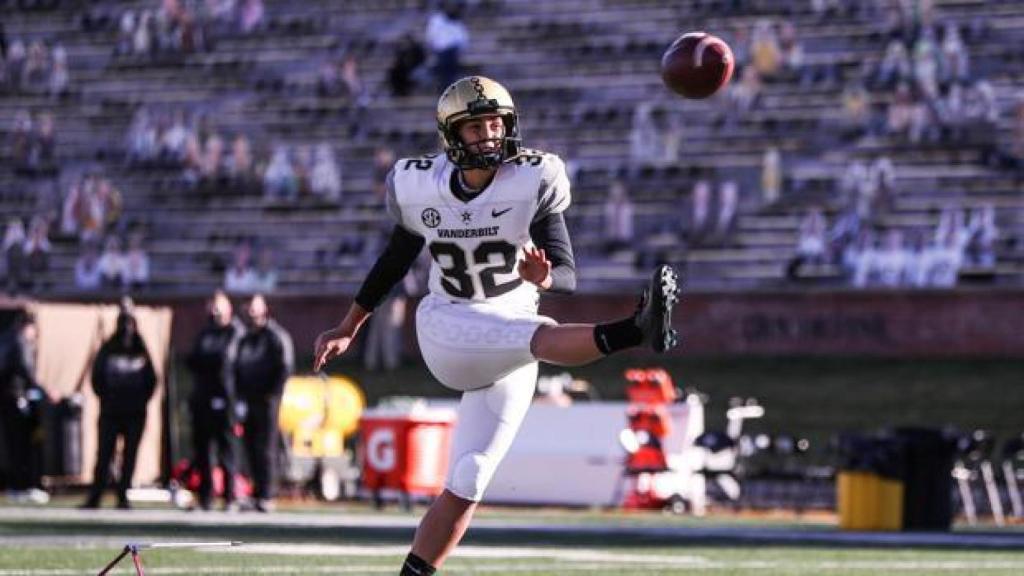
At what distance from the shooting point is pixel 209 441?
19312 mm

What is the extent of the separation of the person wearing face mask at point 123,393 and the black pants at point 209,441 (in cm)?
45

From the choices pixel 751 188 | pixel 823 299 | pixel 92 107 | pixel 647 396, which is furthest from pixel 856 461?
pixel 92 107

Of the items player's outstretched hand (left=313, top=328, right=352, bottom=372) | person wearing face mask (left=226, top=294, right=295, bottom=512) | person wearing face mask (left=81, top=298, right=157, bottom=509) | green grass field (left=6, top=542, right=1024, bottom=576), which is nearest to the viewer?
player's outstretched hand (left=313, top=328, right=352, bottom=372)

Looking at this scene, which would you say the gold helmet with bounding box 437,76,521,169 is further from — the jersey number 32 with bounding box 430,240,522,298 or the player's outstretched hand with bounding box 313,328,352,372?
the player's outstretched hand with bounding box 313,328,352,372

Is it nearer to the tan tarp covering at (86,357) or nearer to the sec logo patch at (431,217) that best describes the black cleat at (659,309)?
the sec logo patch at (431,217)

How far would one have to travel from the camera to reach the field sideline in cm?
1223

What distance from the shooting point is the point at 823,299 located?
2848 cm

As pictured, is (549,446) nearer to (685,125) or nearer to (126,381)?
(126,381)

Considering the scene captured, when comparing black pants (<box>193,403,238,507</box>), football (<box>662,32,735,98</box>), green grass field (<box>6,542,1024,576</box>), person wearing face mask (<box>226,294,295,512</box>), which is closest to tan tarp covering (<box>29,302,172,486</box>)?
black pants (<box>193,403,238,507</box>)

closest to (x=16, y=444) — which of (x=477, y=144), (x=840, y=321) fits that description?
(x=840, y=321)

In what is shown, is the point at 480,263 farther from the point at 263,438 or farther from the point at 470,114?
the point at 263,438

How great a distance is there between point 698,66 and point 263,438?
9.36 metres

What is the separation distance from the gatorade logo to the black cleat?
13.1m

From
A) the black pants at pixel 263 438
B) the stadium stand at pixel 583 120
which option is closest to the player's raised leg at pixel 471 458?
the black pants at pixel 263 438
